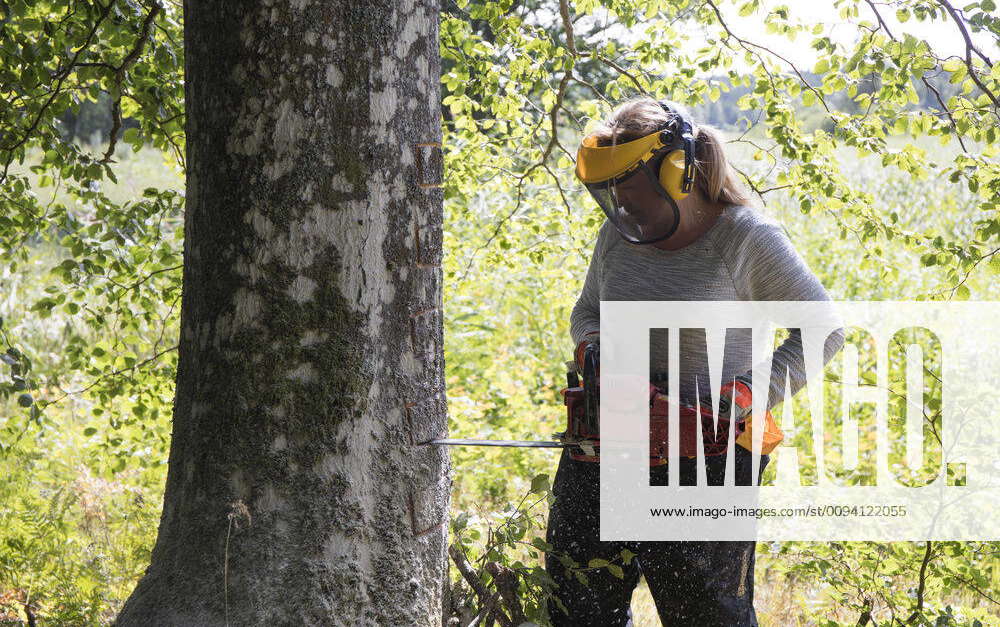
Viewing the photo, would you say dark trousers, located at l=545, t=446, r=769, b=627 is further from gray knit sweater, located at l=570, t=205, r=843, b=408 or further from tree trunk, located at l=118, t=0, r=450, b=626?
tree trunk, located at l=118, t=0, r=450, b=626

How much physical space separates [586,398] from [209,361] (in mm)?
1061

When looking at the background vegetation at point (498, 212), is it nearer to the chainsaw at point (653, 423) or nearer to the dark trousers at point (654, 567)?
the dark trousers at point (654, 567)

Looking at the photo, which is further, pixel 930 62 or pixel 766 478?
pixel 766 478

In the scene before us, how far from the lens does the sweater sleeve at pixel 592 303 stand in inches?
109

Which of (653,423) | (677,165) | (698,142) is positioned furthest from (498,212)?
(653,423)

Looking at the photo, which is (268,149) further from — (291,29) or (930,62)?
(930,62)

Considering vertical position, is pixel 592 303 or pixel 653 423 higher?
pixel 592 303

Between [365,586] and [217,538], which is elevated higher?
[217,538]

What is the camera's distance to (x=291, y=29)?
1710 mm

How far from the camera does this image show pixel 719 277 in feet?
7.93

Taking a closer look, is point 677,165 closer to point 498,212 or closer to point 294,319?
point 294,319

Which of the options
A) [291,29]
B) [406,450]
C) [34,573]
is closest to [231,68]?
[291,29]

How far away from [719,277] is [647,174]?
0.39 metres

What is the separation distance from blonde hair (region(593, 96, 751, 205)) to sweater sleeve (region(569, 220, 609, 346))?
1.41 feet
